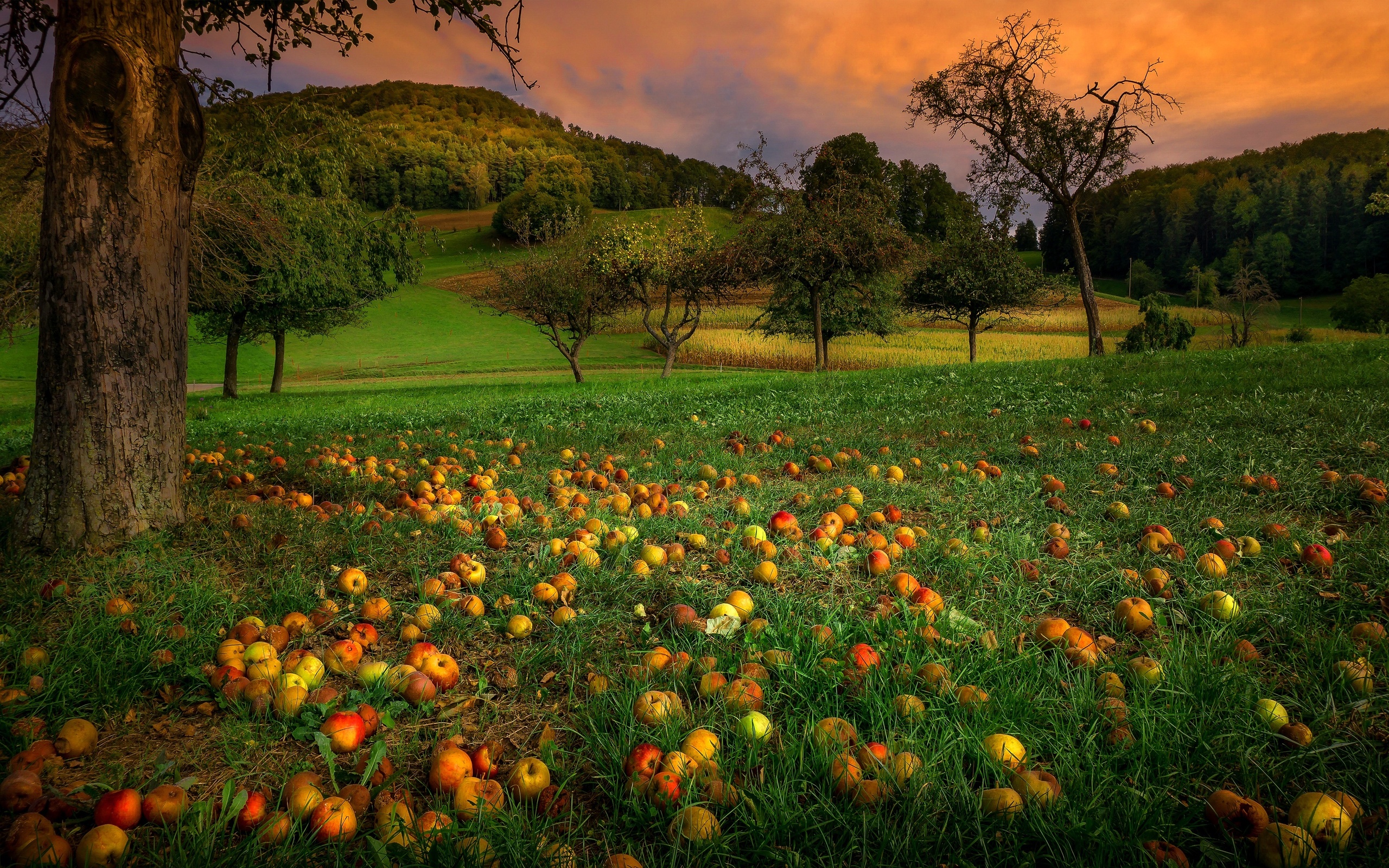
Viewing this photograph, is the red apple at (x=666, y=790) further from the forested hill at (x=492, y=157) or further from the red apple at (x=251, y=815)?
the forested hill at (x=492, y=157)

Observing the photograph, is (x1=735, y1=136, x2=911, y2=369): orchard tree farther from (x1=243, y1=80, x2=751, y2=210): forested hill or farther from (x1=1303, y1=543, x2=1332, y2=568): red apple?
(x1=243, y1=80, x2=751, y2=210): forested hill

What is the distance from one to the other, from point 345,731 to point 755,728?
1.20m

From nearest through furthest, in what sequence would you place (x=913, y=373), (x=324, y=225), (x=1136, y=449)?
1. (x=1136, y=449)
2. (x=913, y=373)
3. (x=324, y=225)

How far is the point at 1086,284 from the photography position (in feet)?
66.4

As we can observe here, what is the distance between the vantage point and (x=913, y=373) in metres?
11.6

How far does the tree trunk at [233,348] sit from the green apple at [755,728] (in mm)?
22882

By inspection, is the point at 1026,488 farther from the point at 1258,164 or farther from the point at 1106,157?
the point at 1258,164

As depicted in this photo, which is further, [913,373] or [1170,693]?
[913,373]

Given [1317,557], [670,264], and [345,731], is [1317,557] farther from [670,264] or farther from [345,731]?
[670,264]

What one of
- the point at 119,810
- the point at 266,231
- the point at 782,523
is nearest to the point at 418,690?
the point at 119,810

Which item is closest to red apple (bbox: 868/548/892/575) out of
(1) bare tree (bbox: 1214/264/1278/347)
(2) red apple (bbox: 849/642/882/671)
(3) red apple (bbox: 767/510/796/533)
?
(3) red apple (bbox: 767/510/796/533)

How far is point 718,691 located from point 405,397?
55.8 ft

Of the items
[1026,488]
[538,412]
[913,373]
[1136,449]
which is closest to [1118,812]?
[1026,488]

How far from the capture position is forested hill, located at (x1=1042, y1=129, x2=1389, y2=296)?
6700cm
